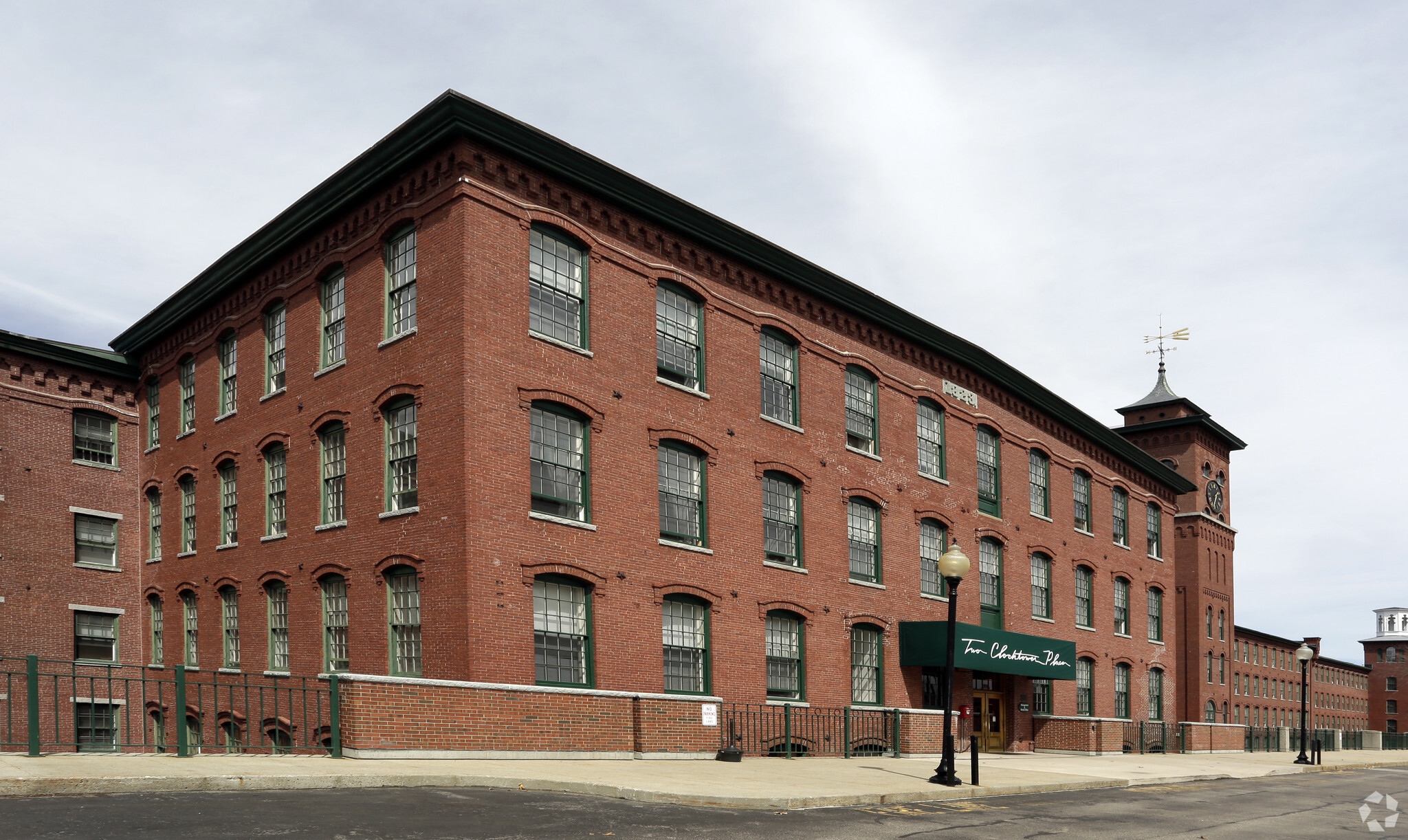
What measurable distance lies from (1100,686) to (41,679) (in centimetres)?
3187

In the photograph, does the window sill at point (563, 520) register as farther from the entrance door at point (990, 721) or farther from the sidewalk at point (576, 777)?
the entrance door at point (990, 721)

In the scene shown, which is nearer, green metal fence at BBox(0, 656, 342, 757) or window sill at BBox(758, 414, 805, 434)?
green metal fence at BBox(0, 656, 342, 757)

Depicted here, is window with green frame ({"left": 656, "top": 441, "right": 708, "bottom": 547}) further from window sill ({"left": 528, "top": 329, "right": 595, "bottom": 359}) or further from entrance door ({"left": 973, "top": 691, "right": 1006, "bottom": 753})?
entrance door ({"left": 973, "top": 691, "right": 1006, "bottom": 753})

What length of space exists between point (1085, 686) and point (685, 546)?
2061cm

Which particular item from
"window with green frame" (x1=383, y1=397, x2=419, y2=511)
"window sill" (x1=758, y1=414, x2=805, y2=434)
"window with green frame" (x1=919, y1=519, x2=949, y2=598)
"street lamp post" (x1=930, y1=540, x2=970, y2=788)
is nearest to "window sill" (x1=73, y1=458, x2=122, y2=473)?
"window with green frame" (x1=383, y1=397, x2=419, y2=511)

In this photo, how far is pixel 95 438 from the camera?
103ft

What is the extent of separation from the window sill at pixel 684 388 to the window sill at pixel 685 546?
323 centimetres

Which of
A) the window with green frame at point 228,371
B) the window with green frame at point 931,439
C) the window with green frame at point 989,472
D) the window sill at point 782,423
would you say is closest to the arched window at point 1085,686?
the window with green frame at point 989,472

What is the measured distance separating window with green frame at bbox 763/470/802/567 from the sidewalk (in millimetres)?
5078

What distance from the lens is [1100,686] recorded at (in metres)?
39.4

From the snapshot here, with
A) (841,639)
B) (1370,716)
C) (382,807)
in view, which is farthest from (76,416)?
(1370,716)

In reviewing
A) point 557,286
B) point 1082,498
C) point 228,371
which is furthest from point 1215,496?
point 228,371

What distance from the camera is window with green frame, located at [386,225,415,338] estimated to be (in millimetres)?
22453

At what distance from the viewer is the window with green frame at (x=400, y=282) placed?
22453 mm
